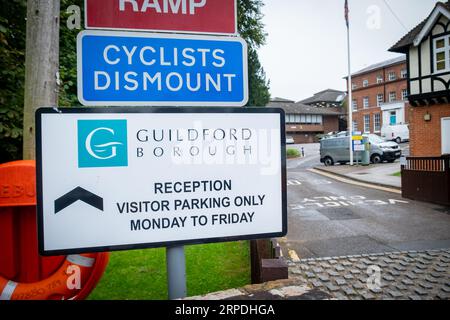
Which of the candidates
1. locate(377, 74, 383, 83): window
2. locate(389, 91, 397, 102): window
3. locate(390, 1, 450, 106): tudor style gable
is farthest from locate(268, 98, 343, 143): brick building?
locate(390, 1, 450, 106): tudor style gable

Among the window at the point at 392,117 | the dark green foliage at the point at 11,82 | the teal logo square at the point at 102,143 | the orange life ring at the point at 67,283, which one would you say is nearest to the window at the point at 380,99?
the window at the point at 392,117

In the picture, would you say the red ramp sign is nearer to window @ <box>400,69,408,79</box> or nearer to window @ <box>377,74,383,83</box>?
window @ <box>400,69,408,79</box>

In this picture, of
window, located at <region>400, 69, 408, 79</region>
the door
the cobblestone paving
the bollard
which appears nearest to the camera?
the bollard

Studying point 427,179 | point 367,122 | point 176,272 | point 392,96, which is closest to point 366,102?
point 367,122

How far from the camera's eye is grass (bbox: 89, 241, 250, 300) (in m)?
4.05

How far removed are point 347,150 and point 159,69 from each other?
22561mm

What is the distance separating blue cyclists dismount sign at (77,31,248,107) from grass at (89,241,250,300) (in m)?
2.91

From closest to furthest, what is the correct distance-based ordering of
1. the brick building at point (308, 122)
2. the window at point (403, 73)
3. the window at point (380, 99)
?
the window at point (403, 73)
the window at point (380, 99)
the brick building at point (308, 122)

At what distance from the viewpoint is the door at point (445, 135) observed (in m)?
16.5

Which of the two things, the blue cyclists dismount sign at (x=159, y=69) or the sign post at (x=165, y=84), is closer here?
the sign post at (x=165, y=84)

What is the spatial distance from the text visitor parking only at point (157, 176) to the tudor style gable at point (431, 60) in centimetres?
1839

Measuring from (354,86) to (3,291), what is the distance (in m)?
55.4

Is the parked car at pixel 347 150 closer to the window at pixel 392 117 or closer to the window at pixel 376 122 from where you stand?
the window at pixel 392 117
